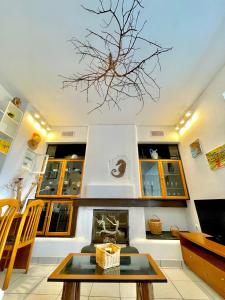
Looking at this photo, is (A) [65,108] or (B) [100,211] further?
(A) [65,108]

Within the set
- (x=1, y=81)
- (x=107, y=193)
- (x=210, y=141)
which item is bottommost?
(x=107, y=193)

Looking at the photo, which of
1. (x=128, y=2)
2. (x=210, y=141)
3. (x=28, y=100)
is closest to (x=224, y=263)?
(x=210, y=141)

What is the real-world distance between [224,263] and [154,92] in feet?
9.32

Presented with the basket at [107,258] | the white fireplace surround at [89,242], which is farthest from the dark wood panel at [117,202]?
the basket at [107,258]

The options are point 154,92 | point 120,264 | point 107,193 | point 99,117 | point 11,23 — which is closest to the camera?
point 120,264

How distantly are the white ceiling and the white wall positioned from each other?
0.24 m

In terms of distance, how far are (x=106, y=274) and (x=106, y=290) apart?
82 cm

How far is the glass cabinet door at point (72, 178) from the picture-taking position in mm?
3472

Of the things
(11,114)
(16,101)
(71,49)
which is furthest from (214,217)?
(16,101)

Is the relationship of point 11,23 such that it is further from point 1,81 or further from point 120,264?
point 120,264

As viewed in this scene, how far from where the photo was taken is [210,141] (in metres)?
2.54

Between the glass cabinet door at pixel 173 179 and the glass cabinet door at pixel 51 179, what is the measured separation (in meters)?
2.82

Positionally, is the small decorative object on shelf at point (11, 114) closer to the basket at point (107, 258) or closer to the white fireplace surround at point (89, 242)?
the white fireplace surround at point (89, 242)

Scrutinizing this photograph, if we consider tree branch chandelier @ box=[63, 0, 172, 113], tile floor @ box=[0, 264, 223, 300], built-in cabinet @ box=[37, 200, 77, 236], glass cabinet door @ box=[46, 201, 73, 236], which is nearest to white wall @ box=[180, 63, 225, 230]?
tree branch chandelier @ box=[63, 0, 172, 113]
